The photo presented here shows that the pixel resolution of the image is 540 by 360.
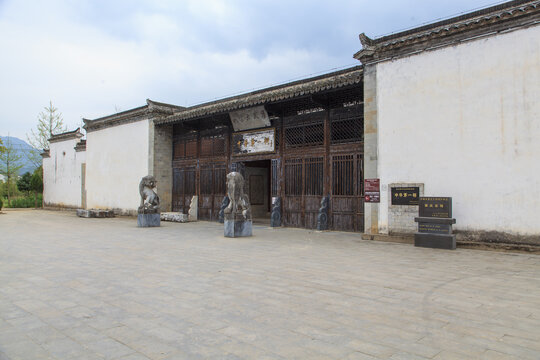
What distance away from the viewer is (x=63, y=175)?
77.4ft

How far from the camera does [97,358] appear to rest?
8.64 feet

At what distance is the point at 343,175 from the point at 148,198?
21.4ft

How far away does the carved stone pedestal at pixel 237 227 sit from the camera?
9.58m

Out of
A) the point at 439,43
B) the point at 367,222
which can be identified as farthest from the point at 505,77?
the point at 367,222

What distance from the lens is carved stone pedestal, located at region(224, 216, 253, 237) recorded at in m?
9.58

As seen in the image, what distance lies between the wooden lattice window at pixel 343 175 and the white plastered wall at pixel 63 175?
1671 centimetres

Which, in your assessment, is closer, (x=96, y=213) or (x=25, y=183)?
(x=96, y=213)


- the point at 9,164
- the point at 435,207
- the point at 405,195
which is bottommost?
the point at 435,207

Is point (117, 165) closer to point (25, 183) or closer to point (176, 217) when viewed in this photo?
point (176, 217)

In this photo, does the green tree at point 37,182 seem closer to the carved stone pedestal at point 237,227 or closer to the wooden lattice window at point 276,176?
the wooden lattice window at point 276,176

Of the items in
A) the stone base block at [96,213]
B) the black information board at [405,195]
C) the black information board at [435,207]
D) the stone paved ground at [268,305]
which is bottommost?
the stone paved ground at [268,305]

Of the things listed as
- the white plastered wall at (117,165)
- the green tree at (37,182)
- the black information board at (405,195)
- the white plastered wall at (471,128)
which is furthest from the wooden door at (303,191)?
the green tree at (37,182)

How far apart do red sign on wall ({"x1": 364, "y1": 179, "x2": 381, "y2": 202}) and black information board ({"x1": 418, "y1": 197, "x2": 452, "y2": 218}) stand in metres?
1.32

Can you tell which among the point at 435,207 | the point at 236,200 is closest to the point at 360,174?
the point at 435,207
